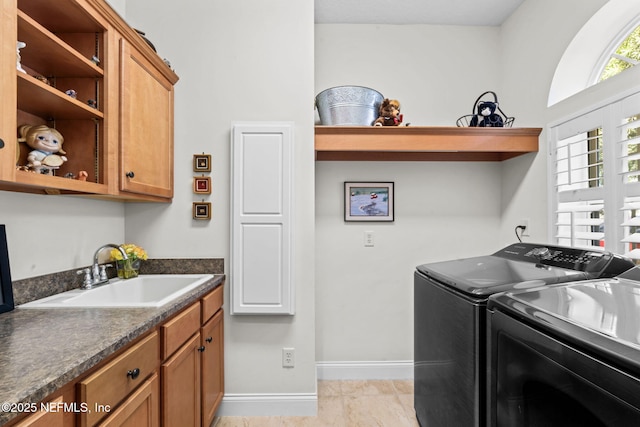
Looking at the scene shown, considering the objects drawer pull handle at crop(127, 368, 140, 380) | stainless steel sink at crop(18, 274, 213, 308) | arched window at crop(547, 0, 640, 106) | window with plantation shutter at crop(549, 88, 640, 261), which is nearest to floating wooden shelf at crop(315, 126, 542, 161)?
window with plantation shutter at crop(549, 88, 640, 261)

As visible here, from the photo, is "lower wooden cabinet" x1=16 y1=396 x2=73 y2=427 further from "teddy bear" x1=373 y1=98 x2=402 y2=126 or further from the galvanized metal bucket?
"teddy bear" x1=373 y1=98 x2=402 y2=126

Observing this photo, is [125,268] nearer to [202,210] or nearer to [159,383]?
[202,210]

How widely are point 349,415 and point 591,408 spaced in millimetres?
1660

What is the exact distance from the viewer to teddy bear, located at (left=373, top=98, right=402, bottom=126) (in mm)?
2234

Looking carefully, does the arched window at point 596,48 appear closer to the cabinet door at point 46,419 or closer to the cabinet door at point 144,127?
the cabinet door at point 144,127

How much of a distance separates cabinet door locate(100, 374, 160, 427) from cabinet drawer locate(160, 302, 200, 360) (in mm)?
115

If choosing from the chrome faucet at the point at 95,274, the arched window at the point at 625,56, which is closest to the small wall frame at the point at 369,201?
the arched window at the point at 625,56

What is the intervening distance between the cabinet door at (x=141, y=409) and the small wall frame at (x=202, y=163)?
1.23 meters

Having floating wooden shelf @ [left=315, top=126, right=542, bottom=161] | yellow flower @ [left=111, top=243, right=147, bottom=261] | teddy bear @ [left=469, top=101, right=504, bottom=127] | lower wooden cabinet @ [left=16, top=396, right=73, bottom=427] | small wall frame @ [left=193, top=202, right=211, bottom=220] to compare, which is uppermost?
teddy bear @ [left=469, top=101, right=504, bottom=127]

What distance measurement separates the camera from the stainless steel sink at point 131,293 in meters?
1.32

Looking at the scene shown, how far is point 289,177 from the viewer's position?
2.01 meters

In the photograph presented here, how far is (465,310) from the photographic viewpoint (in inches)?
50.8

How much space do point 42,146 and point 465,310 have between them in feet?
5.88

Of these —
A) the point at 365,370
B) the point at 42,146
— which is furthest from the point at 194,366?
the point at 365,370
